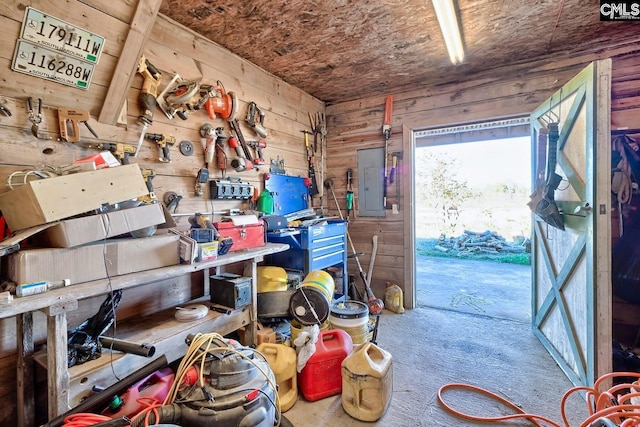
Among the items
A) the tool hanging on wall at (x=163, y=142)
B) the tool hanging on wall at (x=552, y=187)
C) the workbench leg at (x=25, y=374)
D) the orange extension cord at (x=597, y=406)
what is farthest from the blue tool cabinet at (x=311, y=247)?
the tool hanging on wall at (x=552, y=187)

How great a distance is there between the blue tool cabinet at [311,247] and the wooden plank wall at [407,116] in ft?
2.20

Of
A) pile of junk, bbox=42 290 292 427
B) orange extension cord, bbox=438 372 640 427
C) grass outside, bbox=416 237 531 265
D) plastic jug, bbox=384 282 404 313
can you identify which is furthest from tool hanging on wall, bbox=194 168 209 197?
grass outside, bbox=416 237 531 265

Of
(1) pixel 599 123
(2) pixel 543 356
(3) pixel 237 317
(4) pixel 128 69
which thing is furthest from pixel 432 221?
(4) pixel 128 69

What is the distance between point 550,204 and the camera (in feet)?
6.79

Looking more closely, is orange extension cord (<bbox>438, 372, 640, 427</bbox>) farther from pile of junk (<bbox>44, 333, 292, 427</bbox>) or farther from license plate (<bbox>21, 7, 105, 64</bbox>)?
license plate (<bbox>21, 7, 105, 64</bbox>)

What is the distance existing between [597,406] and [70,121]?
9.69 feet

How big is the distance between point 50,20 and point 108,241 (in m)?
1.04

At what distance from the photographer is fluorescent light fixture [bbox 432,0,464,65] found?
179cm

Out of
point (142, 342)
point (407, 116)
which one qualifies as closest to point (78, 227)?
point (142, 342)

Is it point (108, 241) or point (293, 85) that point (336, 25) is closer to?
point (293, 85)

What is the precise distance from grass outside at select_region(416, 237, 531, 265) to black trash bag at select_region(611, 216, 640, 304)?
3929 mm

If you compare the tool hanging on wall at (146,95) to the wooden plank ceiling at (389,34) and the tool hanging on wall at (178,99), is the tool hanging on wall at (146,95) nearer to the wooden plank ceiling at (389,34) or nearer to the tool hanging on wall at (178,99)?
the tool hanging on wall at (178,99)

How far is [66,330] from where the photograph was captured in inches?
44.9

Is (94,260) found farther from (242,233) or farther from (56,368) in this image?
(242,233)
